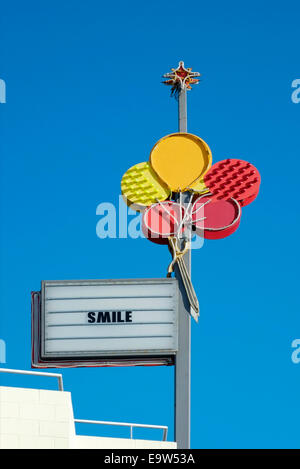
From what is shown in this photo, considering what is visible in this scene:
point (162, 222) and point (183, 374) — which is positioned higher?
point (162, 222)

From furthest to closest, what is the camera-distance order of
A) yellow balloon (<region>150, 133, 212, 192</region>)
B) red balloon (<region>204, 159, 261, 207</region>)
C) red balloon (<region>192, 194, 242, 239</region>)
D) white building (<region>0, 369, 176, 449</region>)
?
yellow balloon (<region>150, 133, 212, 192</region>) → red balloon (<region>204, 159, 261, 207</region>) → red balloon (<region>192, 194, 242, 239</region>) → white building (<region>0, 369, 176, 449</region>)

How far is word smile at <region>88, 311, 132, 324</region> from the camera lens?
32.8m

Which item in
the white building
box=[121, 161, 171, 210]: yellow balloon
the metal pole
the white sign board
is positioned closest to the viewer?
the white building

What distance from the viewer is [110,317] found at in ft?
108

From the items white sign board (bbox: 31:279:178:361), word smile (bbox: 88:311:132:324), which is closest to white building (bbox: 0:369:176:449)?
white sign board (bbox: 31:279:178:361)

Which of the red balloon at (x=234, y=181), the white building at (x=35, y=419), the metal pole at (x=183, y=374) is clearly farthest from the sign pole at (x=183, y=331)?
the white building at (x=35, y=419)

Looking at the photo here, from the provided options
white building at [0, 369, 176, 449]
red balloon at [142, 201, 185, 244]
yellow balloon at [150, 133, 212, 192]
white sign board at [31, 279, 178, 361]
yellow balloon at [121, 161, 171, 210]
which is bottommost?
white building at [0, 369, 176, 449]

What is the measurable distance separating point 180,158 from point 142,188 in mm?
1218

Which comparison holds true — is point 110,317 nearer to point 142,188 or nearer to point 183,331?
point 183,331

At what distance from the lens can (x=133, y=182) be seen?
34.3m

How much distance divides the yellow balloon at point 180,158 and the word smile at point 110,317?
3527mm

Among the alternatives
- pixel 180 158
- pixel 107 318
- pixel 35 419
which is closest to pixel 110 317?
pixel 107 318

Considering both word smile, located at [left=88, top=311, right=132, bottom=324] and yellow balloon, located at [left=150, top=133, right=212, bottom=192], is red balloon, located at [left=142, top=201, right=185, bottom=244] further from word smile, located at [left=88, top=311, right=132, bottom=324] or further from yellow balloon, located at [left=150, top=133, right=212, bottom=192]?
word smile, located at [left=88, top=311, right=132, bottom=324]

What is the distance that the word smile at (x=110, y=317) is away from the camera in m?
32.8
